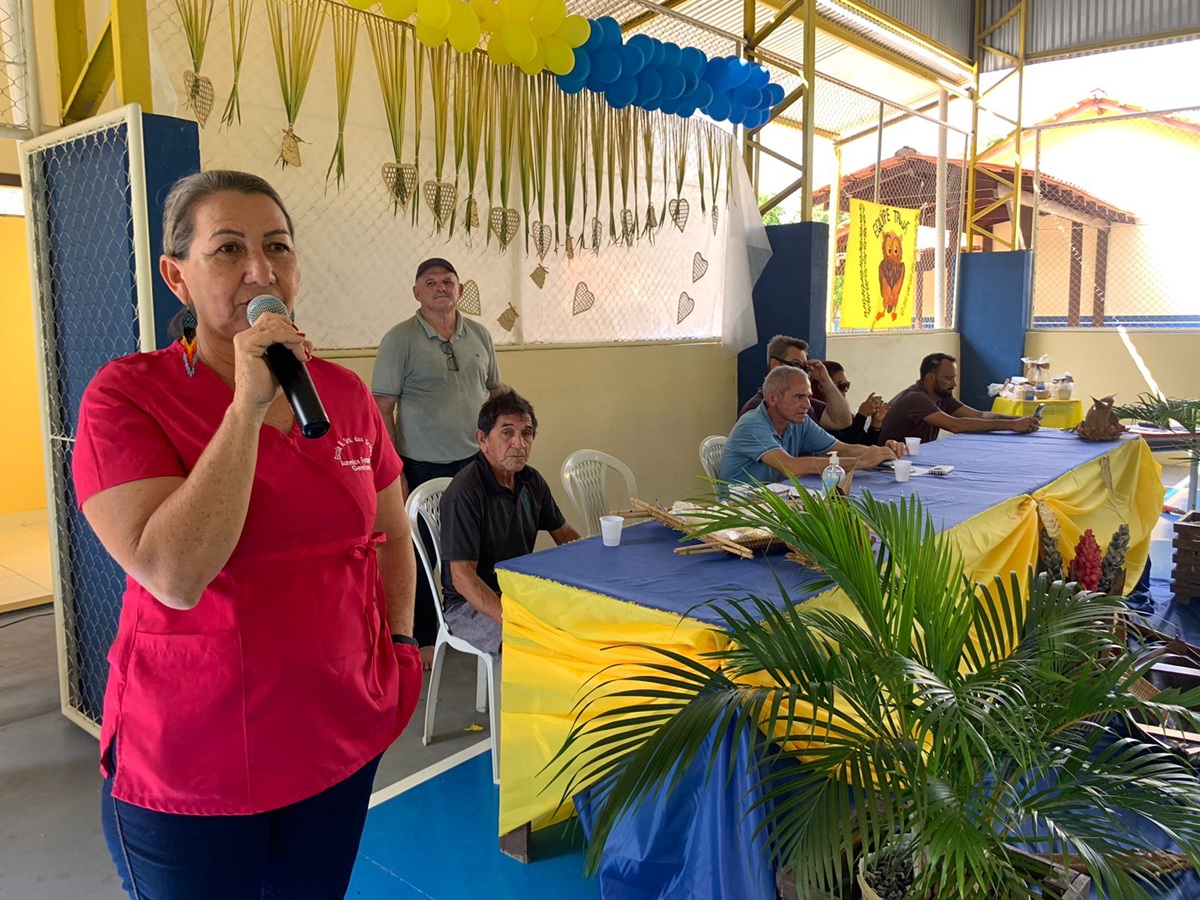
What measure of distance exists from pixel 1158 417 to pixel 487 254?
11.8ft

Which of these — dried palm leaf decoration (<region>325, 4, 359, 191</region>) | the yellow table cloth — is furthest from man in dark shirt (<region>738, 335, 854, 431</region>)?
the yellow table cloth

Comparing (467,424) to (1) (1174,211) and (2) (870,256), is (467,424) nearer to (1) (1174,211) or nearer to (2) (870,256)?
(2) (870,256)

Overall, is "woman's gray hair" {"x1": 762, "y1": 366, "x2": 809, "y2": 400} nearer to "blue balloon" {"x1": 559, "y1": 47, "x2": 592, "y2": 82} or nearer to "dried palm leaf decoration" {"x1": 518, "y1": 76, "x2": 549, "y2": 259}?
"dried palm leaf decoration" {"x1": 518, "y1": 76, "x2": 549, "y2": 259}

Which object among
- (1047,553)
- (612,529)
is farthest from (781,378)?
(612,529)

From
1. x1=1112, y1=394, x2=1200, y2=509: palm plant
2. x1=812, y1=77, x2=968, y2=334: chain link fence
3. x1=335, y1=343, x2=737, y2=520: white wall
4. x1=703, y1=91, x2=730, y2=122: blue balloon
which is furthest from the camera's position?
x1=812, y1=77, x2=968, y2=334: chain link fence

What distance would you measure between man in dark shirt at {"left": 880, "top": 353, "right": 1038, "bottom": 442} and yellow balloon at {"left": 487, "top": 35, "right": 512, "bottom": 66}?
2.74 m

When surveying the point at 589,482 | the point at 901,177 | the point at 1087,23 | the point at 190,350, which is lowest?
the point at 589,482

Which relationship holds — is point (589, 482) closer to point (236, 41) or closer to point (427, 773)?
point (427, 773)

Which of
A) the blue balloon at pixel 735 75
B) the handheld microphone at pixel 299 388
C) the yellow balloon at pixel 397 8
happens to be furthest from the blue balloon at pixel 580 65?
the handheld microphone at pixel 299 388

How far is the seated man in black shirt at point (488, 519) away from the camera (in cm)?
265

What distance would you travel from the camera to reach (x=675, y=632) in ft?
6.18

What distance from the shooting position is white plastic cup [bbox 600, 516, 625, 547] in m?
2.45

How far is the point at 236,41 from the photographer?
11.8 ft

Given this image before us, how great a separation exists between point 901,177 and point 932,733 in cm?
887
